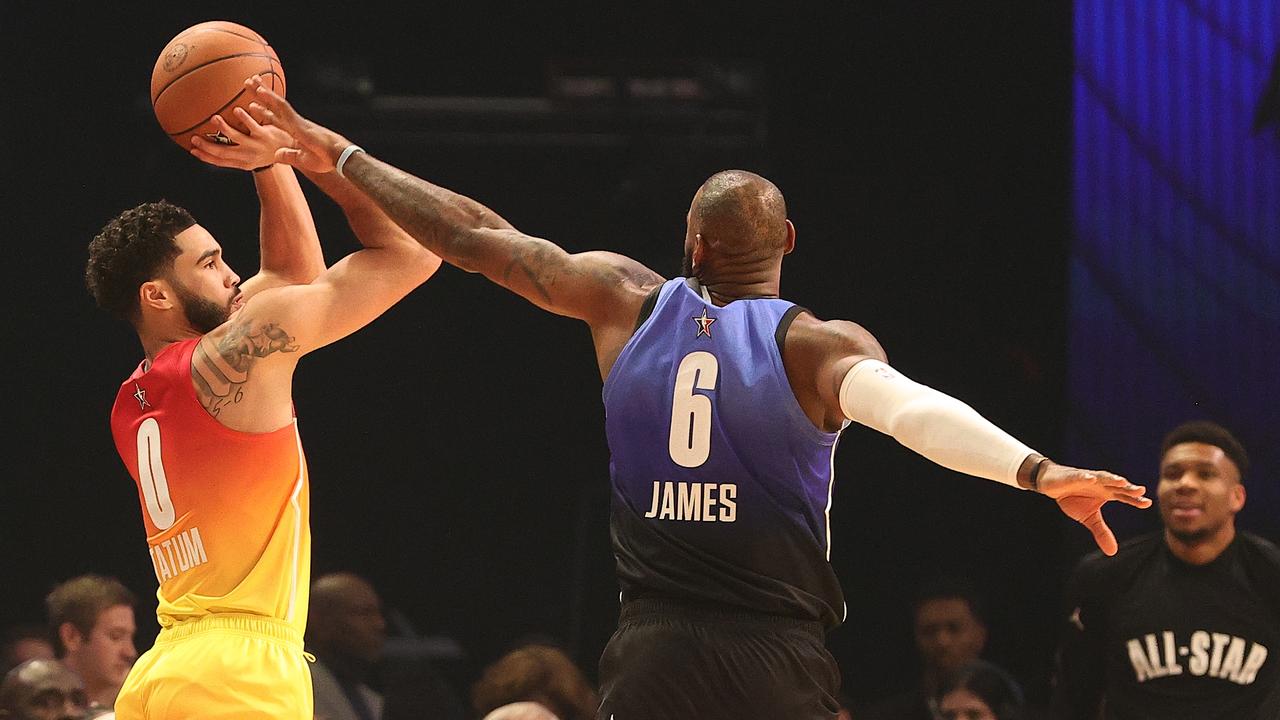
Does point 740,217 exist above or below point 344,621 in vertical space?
above

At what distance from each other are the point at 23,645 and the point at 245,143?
4360 mm

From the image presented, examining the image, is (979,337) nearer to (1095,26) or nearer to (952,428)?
(1095,26)

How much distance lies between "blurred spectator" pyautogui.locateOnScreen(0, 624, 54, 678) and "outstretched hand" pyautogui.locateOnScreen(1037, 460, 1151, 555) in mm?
5396

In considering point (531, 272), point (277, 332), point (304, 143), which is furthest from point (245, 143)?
point (531, 272)

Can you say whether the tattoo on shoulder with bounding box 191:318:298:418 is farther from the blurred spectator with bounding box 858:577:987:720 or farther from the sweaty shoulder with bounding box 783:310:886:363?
the blurred spectator with bounding box 858:577:987:720

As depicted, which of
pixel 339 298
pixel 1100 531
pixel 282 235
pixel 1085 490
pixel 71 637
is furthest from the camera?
pixel 71 637

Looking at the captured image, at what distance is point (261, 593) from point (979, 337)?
204 inches

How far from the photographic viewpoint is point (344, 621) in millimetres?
6926

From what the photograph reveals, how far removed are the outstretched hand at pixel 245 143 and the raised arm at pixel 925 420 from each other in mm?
1491

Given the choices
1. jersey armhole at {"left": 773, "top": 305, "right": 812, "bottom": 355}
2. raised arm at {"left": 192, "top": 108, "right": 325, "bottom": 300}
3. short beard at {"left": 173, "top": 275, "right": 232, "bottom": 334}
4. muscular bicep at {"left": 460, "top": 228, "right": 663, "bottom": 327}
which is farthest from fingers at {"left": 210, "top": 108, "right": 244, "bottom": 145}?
jersey armhole at {"left": 773, "top": 305, "right": 812, "bottom": 355}

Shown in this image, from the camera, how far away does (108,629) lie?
6371 mm

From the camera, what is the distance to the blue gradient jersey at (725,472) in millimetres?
3115

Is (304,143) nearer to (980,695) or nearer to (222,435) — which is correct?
(222,435)

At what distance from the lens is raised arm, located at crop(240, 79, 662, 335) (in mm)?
3395
